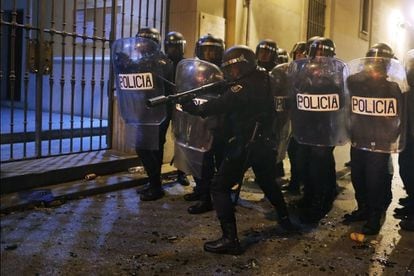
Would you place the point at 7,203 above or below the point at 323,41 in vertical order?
below

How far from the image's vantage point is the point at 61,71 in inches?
286

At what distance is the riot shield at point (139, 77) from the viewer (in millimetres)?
5340

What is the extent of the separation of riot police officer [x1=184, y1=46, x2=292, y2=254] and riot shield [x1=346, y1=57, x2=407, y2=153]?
3.22 feet

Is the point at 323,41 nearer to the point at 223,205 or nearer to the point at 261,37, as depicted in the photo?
the point at 223,205

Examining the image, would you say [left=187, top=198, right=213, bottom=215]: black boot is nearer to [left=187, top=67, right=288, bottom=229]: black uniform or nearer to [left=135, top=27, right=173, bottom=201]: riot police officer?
[left=135, top=27, right=173, bottom=201]: riot police officer

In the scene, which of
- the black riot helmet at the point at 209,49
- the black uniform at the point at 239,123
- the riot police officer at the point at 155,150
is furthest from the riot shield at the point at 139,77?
the black uniform at the point at 239,123

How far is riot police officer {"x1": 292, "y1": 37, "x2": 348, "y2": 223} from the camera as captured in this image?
4.83 metres

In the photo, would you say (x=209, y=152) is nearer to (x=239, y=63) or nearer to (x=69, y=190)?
(x=239, y=63)

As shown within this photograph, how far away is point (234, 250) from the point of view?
13.8ft

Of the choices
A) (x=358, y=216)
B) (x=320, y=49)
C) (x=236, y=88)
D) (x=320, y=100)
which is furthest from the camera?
(x=358, y=216)

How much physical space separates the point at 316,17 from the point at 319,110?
8571mm

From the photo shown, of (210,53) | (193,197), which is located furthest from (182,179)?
(210,53)

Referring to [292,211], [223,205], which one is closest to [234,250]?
[223,205]

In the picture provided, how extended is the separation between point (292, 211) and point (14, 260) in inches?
121
